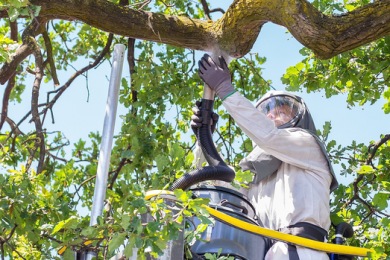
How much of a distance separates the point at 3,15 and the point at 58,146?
287 centimetres

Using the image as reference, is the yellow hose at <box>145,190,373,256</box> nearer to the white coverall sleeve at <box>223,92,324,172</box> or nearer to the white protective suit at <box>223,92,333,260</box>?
the white protective suit at <box>223,92,333,260</box>

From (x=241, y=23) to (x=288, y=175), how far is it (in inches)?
38.2

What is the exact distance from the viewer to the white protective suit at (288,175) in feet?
18.5

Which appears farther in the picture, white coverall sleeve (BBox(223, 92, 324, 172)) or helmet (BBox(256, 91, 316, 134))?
helmet (BBox(256, 91, 316, 134))

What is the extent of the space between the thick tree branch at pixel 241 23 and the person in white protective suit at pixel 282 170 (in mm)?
188

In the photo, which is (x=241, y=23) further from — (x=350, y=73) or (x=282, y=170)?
(x=350, y=73)

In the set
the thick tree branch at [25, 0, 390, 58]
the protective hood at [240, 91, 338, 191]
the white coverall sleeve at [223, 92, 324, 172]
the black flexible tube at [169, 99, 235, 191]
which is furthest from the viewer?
the protective hood at [240, 91, 338, 191]

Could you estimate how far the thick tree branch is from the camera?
536cm

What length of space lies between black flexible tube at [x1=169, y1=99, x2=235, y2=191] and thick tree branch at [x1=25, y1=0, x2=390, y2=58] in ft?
1.42

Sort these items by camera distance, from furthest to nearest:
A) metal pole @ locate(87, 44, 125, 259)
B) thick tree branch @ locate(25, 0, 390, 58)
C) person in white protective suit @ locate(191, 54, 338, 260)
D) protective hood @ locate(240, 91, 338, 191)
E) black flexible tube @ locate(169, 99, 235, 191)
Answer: protective hood @ locate(240, 91, 338, 191), person in white protective suit @ locate(191, 54, 338, 260), thick tree branch @ locate(25, 0, 390, 58), black flexible tube @ locate(169, 99, 235, 191), metal pole @ locate(87, 44, 125, 259)

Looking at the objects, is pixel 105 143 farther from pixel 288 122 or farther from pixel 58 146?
pixel 58 146

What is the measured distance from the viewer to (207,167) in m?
5.16

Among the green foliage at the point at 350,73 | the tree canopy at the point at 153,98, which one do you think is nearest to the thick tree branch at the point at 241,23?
the tree canopy at the point at 153,98

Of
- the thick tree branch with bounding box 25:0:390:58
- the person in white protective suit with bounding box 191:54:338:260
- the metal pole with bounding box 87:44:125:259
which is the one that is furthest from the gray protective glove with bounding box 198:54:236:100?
the metal pole with bounding box 87:44:125:259
